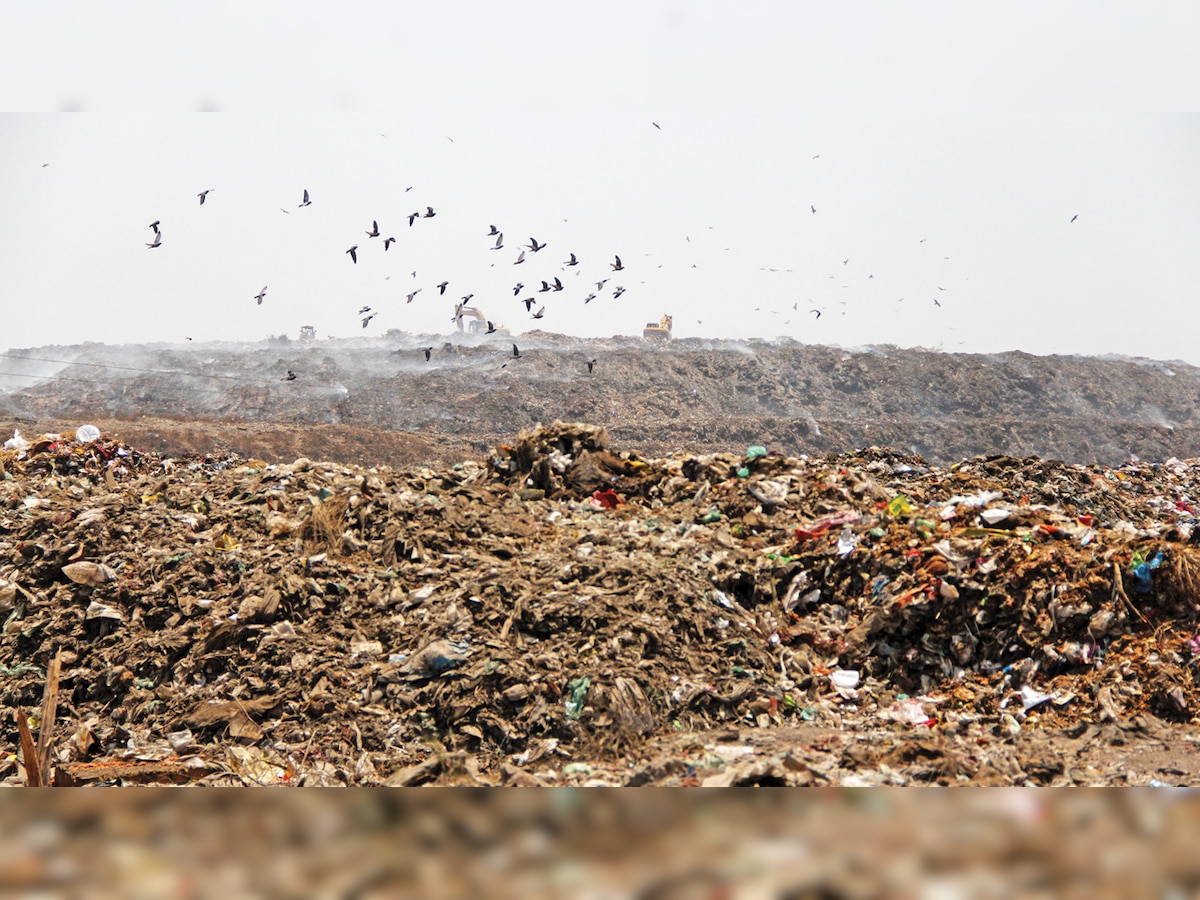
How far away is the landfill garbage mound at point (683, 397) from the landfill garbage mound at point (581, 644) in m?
12.1

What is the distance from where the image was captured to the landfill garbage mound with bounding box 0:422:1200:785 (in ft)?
14.4

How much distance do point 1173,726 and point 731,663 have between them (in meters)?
2.29

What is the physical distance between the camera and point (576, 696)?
15.4ft

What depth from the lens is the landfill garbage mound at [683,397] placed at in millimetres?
21750

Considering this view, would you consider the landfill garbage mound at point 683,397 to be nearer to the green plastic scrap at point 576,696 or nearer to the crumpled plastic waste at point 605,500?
the crumpled plastic waste at point 605,500

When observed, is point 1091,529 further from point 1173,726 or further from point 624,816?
point 624,816

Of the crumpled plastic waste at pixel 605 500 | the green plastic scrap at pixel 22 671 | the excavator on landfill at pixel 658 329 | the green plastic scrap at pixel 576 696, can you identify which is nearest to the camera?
the green plastic scrap at pixel 576 696

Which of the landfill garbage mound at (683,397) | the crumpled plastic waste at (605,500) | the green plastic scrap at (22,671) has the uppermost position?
the crumpled plastic waste at (605,500)

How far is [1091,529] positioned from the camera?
19.7 feet

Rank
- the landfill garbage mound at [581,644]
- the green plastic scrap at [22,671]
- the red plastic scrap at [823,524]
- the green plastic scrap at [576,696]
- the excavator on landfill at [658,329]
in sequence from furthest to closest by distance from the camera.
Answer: the excavator on landfill at [658,329]
the red plastic scrap at [823,524]
the green plastic scrap at [22,671]
the green plastic scrap at [576,696]
the landfill garbage mound at [581,644]

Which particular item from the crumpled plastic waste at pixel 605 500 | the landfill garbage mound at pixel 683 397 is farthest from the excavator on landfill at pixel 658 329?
the crumpled plastic waste at pixel 605 500

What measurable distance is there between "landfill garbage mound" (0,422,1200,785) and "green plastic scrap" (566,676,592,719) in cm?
2

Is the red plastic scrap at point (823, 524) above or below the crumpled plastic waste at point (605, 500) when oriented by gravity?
above

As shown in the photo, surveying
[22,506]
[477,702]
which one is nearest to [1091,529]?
[477,702]
